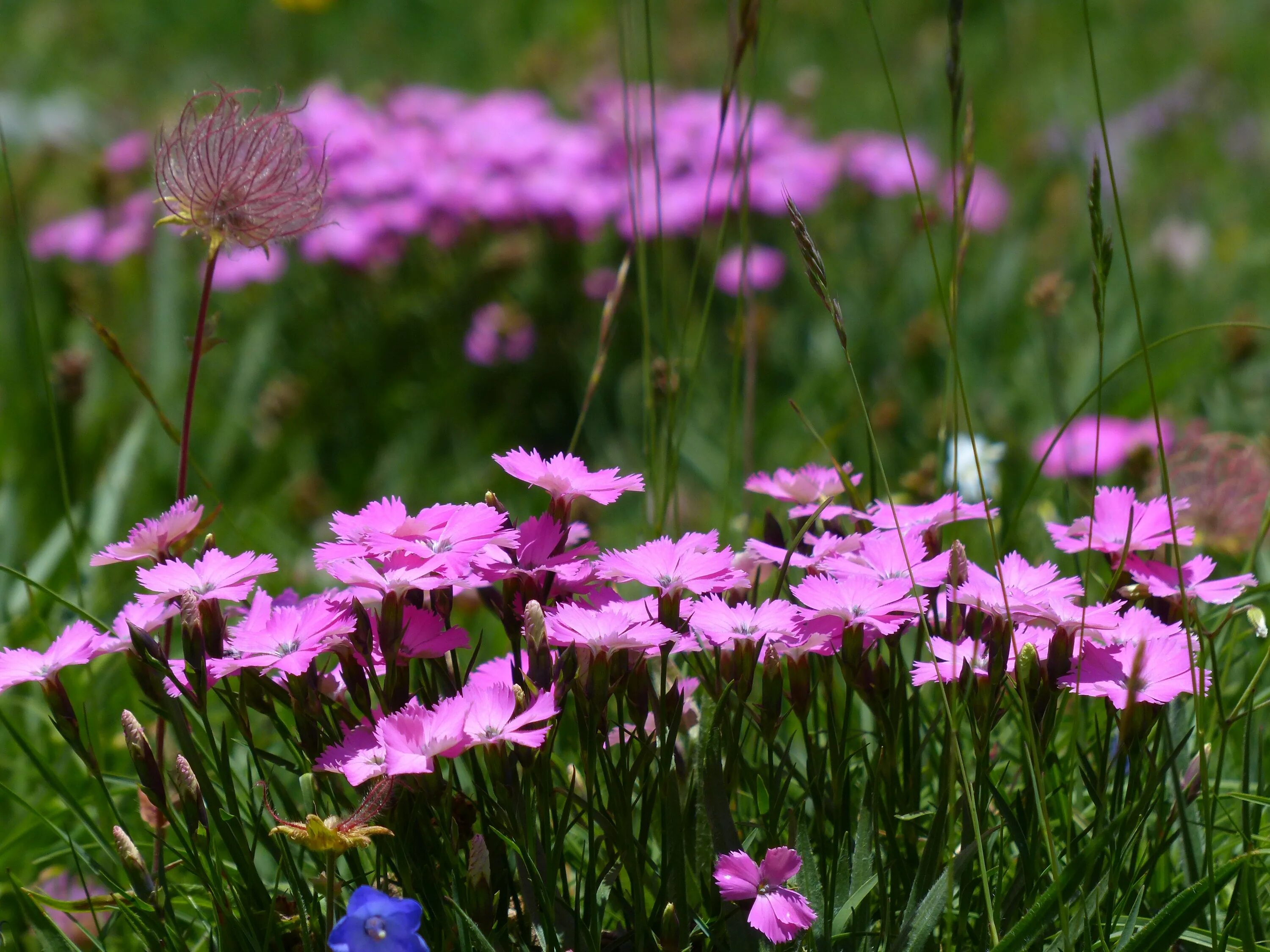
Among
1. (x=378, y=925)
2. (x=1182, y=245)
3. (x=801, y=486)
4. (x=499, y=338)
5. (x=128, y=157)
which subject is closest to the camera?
(x=378, y=925)

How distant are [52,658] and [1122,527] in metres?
0.82

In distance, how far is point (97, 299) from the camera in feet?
10.4

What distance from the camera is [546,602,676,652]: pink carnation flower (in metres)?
Answer: 0.79

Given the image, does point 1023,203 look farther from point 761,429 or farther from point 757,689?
point 757,689

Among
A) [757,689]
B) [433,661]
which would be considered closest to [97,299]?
[757,689]

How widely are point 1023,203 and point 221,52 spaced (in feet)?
13.8

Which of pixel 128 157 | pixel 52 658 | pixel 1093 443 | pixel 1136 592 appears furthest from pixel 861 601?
pixel 128 157

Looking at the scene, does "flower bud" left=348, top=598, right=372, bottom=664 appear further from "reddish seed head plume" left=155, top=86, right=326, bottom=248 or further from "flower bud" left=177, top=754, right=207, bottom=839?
"reddish seed head plume" left=155, top=86, right=326, bottom=248

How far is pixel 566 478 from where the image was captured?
908 mm

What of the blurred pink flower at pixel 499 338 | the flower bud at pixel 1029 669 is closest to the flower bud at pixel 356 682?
the flower bud at pixel 1029 669

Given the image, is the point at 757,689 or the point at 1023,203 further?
the point at 1023,203

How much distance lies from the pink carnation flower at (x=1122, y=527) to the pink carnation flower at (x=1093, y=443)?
976mm

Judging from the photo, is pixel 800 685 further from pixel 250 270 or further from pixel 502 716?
pixel 250 270

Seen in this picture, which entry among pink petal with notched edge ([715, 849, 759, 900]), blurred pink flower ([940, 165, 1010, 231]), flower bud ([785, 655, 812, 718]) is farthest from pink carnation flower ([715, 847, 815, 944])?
blurred pink flower ([940, 165, 1010, 231])
